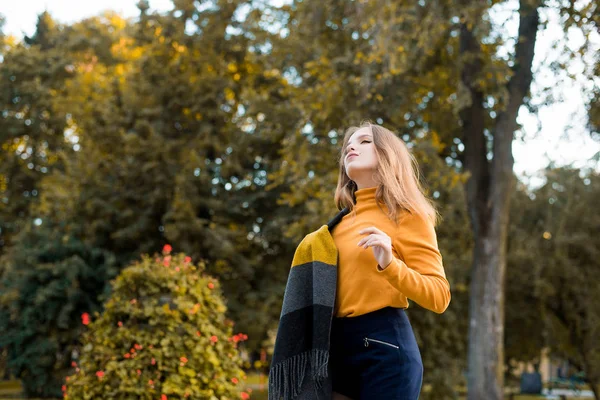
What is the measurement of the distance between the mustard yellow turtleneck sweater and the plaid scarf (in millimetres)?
54

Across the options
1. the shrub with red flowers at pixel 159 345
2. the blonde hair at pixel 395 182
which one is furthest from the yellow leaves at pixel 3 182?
the blonde hair at pixel 395 182

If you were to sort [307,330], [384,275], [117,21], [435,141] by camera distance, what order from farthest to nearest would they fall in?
1. [117,21]
2. [435,141]
3. [307,330]
4. [384,275]

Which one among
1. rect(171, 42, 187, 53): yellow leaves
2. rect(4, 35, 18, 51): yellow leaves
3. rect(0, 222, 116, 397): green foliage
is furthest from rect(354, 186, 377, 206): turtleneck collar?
rect(4, 35, 18, 51): yellow leaves

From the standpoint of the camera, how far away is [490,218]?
39.0 ft

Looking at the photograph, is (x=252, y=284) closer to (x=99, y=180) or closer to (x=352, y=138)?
(x=99, y=180)

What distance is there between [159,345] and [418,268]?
12.9 ft

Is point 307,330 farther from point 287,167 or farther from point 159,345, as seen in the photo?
point 287,167

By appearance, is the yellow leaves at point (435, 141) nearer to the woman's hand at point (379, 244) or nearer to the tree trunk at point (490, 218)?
the tree trunk at point (490, 218)

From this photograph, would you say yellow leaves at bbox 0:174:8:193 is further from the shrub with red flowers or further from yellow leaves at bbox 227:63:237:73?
the shrub with red flowers

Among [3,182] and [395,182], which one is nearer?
[395,182]

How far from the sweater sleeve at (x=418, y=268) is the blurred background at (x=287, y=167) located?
7809 millimetres

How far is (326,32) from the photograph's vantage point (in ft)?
44.5

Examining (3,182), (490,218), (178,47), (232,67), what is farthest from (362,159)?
(3,182)

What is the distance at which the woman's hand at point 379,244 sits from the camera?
7.72 feet
